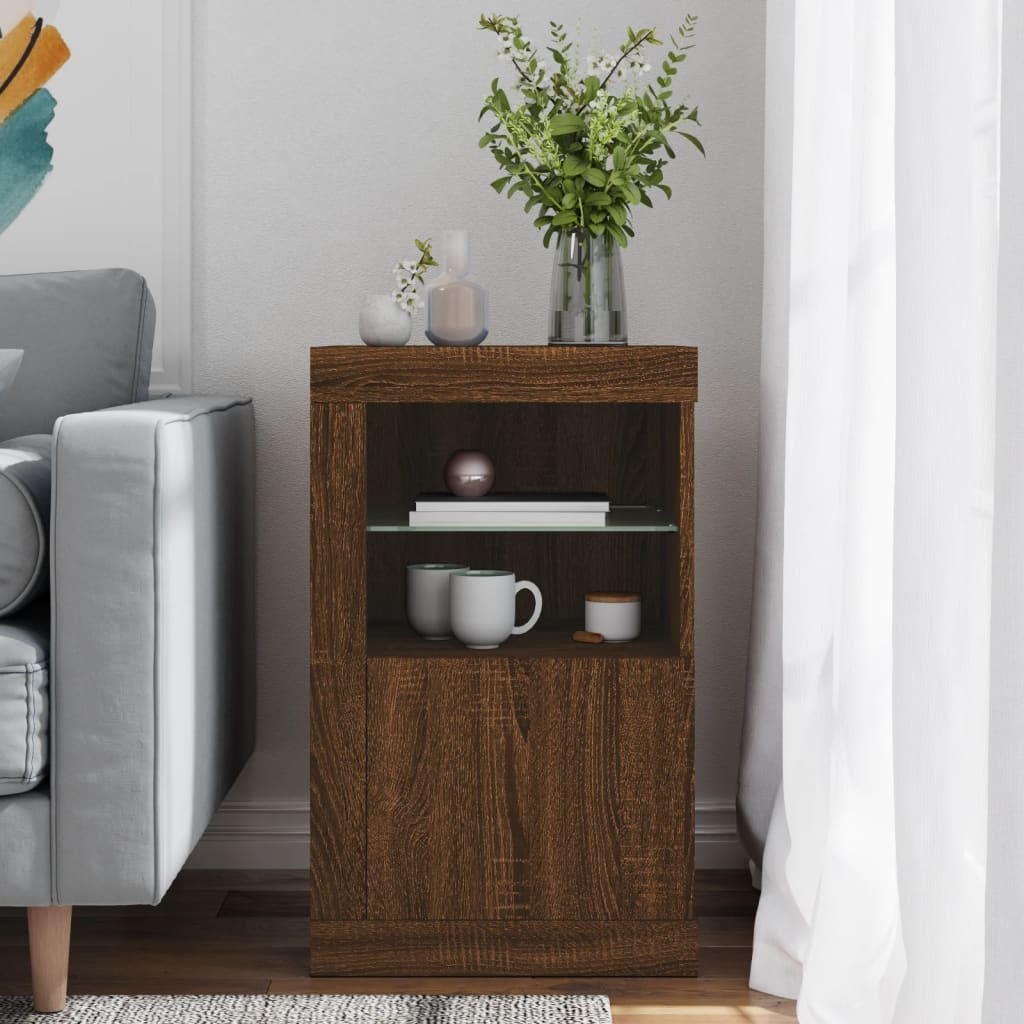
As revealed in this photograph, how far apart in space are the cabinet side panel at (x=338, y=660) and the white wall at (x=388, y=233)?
465 millimetres

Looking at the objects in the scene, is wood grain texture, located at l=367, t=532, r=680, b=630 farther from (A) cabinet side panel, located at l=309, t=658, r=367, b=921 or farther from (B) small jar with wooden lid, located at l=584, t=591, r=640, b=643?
(A) cabinet side panel, located at l=309, t=658, r=367, b=921

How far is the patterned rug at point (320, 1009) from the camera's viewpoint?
1.44 m

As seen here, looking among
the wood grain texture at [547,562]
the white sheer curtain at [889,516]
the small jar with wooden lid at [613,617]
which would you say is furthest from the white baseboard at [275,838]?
the small jar with wooden lid at [613,617]

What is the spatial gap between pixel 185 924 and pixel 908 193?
4.64 ft

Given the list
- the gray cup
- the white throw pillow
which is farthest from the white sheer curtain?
the white throw pillow

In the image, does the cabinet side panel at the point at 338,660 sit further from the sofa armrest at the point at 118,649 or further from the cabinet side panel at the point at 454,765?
the sofa armrest at the point at 118,649

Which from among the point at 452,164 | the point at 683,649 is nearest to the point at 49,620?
the point at 683,649

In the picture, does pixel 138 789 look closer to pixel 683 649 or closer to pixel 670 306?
pixel 683 649

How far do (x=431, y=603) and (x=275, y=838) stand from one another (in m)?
0.58

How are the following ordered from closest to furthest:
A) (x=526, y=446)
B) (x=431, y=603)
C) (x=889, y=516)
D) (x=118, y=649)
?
(x=889, y=516)
(x=118, y=649)
(x=431, y=603)
(x=526, y=446)

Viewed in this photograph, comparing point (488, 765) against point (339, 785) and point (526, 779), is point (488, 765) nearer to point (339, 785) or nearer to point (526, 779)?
point (526, 779)

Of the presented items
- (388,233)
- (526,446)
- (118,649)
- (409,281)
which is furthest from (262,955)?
(388,233)

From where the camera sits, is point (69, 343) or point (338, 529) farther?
point (69, 343)

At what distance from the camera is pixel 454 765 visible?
154 centimetres
